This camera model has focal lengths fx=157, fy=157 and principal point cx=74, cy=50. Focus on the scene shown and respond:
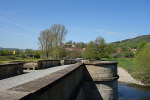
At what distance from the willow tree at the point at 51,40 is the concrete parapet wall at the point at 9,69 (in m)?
26.3

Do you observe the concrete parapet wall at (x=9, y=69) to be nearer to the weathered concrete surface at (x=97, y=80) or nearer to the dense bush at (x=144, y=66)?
the weathered concrete surface at (x=97, y=80)

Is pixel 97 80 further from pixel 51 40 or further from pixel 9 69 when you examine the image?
pixel 51 40

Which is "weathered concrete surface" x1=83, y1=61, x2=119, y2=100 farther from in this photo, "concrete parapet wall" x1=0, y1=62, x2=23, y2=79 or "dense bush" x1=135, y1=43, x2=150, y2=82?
"dense bush" x1=135, y1=43, x2=150, y2=82

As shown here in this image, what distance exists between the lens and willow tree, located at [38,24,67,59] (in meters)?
37.8

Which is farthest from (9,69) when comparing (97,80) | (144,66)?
(144,66)

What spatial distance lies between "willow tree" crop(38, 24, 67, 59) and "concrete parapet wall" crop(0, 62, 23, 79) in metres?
Answer: 26.3

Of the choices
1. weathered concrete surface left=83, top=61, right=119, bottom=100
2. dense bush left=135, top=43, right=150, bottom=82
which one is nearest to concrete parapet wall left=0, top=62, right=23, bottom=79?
weathered concrete surface left=83, top=61, right=119, bottom=100

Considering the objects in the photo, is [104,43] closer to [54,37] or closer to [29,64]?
[54,37]

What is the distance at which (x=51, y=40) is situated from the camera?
3953 cm

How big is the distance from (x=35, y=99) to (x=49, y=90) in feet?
2.12

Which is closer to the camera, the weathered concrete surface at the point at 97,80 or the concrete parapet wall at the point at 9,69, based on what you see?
the concrete parapet wall at the point at 9,69

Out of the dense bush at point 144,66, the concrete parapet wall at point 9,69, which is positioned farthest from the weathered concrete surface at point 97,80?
the dense bush at point 144,66

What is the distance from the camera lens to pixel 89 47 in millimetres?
→ 52406

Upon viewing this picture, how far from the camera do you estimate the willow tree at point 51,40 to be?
37844 mm
